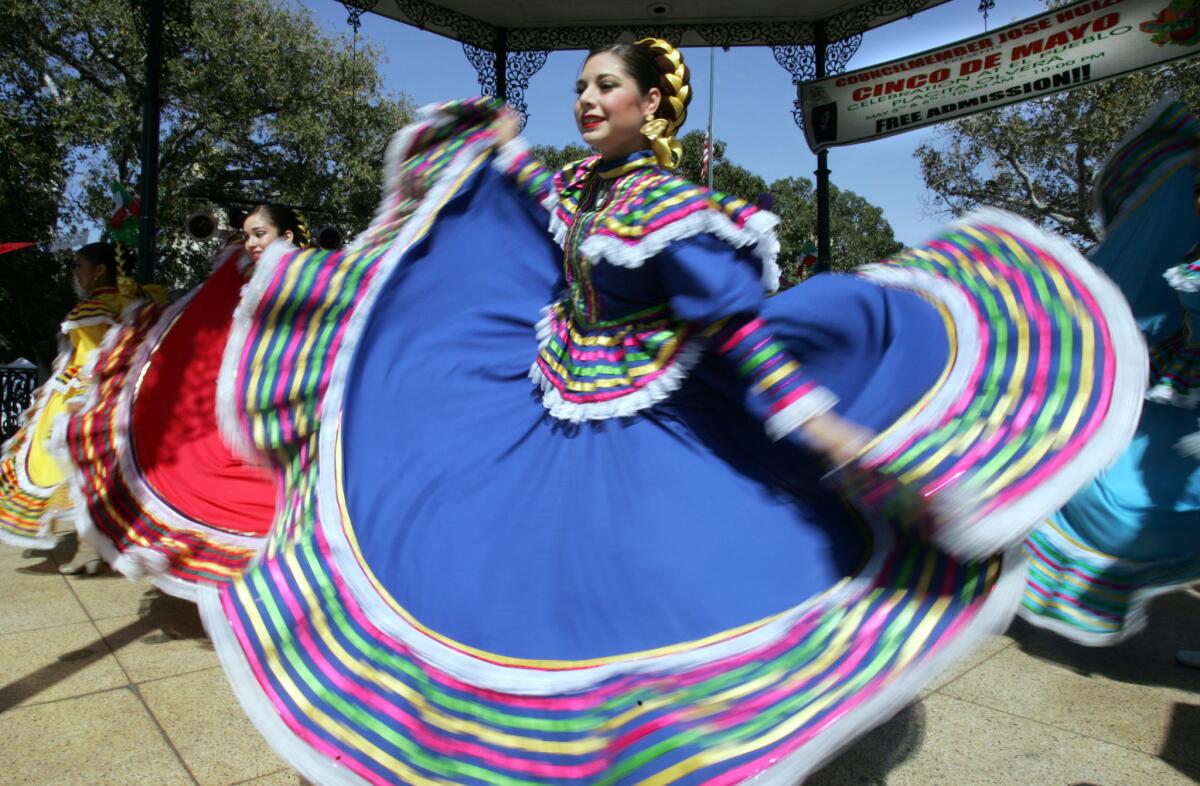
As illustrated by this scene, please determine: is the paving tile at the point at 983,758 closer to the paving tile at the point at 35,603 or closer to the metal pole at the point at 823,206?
the paving tile at the point at 35,603

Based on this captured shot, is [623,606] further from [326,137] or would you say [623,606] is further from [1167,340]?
[326,137]

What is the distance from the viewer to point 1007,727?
232 cm

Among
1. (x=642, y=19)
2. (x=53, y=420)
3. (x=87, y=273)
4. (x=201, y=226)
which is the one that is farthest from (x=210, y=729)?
(x=642, y=19)

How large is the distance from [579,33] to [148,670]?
25.2 ft

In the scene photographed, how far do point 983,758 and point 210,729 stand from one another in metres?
2.11

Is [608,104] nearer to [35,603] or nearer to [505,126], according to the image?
[505,126]

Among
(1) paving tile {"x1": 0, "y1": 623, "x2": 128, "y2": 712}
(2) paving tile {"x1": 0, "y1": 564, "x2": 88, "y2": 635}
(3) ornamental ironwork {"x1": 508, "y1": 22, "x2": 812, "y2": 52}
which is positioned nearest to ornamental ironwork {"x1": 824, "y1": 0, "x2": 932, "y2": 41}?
(3) ornamental ironwork {"x1": 508, "y1": 22, "x2": 812, "y2": 52}

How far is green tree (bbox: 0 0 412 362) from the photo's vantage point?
13.1 m

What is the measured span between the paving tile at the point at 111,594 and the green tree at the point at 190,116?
10.00 metres

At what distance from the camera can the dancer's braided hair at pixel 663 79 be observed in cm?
188

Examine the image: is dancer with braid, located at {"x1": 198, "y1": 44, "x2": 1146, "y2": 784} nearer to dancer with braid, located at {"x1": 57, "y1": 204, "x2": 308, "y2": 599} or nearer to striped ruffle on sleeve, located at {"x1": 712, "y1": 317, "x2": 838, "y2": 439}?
striped ruffle on sleeve, located at {"x1": 712, "y1": 317, "x2": 838, "y2": 439}

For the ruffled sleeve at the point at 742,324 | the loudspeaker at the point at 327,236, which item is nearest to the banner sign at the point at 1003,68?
the loudspeaker at the point at 327,236

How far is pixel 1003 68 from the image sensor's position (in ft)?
26.3

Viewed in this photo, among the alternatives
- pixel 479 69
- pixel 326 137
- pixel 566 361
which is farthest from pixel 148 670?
pixel 326 137
